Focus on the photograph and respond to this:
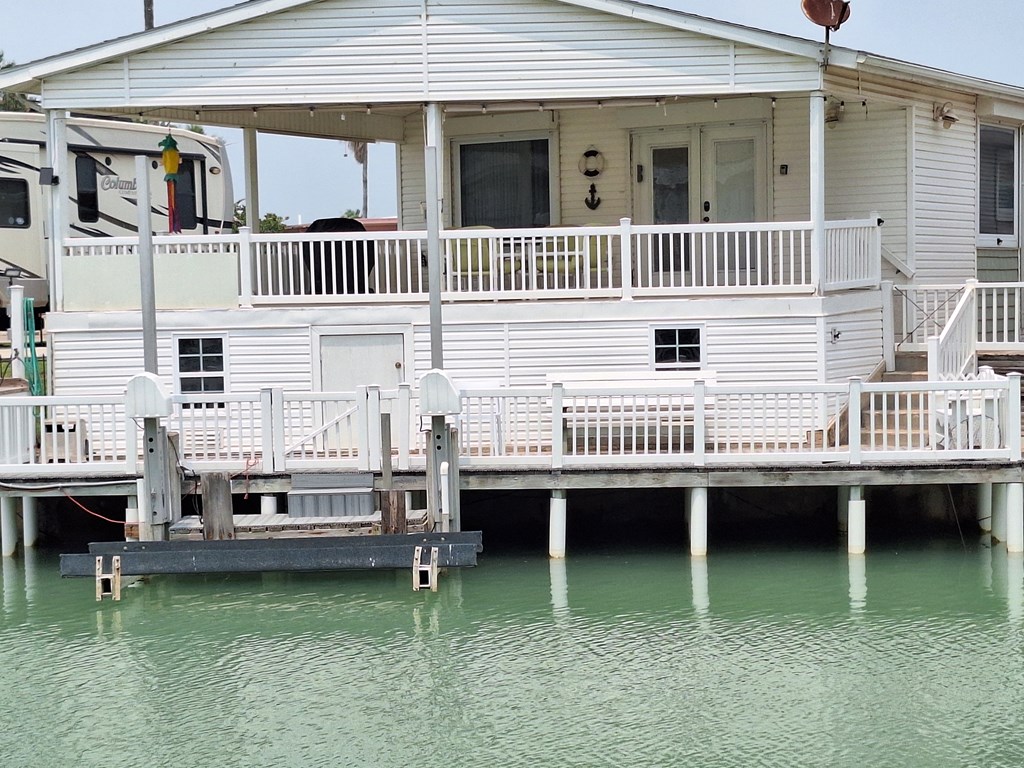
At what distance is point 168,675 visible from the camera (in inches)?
469

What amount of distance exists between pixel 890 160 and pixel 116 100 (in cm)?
998

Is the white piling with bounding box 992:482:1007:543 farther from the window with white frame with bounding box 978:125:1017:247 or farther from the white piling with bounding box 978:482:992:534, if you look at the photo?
the window with white frame with bounding box 978:125:1017:247

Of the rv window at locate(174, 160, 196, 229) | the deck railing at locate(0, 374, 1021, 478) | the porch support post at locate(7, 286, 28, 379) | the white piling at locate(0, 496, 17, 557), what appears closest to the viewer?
the deck railing at locate(0, 374, 1021, 478)

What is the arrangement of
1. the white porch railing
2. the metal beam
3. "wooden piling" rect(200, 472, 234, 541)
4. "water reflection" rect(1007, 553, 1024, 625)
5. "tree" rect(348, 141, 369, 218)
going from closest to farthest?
"water reflection" rect(1007, 553, 1024, 625) < the metal beam < "wooden piling" rect(200, 472, 234, 541) < the white porch railing < "tree" rect(348, 141, 369, 218)

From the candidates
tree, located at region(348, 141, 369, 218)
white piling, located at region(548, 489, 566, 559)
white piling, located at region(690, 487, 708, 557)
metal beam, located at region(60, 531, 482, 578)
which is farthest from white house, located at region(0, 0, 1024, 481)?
tree, located at region(348, 141, 369, 218)

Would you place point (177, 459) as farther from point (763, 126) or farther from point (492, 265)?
point (763, 126)

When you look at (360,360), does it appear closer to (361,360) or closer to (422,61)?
(361,360)

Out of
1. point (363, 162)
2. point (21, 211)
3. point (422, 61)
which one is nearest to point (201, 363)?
point (422, 61)

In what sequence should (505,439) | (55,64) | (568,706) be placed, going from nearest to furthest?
1. (568,706)
2. (505,439)
3. (55,64)

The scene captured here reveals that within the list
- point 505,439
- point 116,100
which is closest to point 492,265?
point 505,439

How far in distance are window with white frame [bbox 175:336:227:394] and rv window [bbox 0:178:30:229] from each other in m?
7.03

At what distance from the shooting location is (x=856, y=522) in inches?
605

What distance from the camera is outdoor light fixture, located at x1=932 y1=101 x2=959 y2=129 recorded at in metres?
19.5

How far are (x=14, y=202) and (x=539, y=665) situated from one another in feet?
48.5
